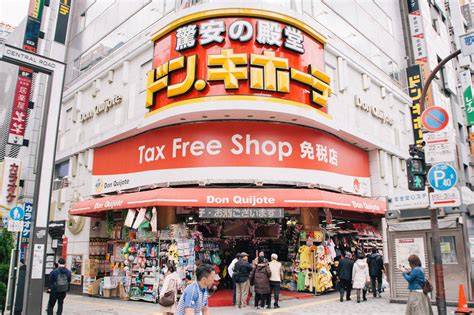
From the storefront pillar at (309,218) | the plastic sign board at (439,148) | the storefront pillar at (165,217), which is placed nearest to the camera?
the plastic sign board at (439,148)

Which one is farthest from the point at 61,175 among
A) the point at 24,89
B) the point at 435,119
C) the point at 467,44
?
the point at 467,44

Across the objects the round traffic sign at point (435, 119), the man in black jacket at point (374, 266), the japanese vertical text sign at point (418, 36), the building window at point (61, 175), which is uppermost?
the japanese vertical text sign at point (418, 36)

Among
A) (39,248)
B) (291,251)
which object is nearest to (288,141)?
(291,251)

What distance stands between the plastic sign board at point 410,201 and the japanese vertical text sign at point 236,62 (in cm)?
471

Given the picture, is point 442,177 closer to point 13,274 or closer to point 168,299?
Result: point 168,299

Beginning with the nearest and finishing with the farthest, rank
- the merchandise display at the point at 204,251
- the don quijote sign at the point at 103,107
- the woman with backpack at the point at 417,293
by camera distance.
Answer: the woman with backpack at the point at 417,293 < the merchandise display at the point at 204,251 < the don quijote sign at the point at 103,107

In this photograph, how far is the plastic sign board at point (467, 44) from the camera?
9406mm

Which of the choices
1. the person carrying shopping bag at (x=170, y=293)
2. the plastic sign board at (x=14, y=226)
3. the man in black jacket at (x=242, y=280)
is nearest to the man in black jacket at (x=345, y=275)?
the man in black jacket at (x=242, y=280)

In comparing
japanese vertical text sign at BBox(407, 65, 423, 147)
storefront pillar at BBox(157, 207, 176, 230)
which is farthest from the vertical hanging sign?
japanese vertical text sign at BBox(407, 65, 423, 147)

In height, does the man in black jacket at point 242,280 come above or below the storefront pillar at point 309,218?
below

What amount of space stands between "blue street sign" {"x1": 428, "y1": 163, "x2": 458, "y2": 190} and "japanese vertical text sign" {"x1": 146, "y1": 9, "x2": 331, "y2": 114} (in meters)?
6.82

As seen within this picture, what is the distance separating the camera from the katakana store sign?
49.2 ft

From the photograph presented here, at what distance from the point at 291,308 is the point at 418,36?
2154 centimetres

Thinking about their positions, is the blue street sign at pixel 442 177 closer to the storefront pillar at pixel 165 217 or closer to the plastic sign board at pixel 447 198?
the plastic sign board at pixel 447 198
